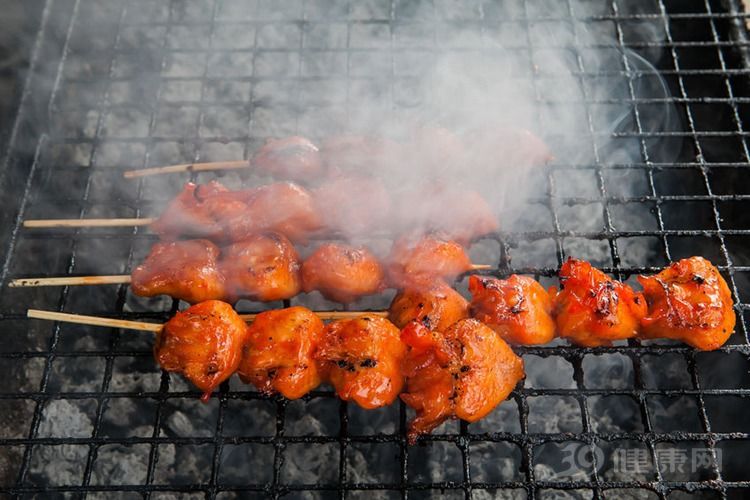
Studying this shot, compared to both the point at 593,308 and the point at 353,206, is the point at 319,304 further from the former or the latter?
the point at 593,308

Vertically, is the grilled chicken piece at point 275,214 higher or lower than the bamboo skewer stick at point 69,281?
higher

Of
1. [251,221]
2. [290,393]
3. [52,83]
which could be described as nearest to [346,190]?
[251,221]

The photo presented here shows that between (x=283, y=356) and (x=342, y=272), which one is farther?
(x=342, y=272)

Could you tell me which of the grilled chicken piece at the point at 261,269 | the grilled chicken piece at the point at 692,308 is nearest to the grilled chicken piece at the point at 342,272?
the grilled chicken piece at the point at 261,269

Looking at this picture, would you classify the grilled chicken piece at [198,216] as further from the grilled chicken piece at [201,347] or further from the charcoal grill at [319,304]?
the grilled chicken piece at [201,347]

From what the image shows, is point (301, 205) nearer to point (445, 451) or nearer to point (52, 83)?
point (445, 451)

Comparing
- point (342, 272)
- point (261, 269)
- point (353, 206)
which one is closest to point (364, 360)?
point (342, 272)
